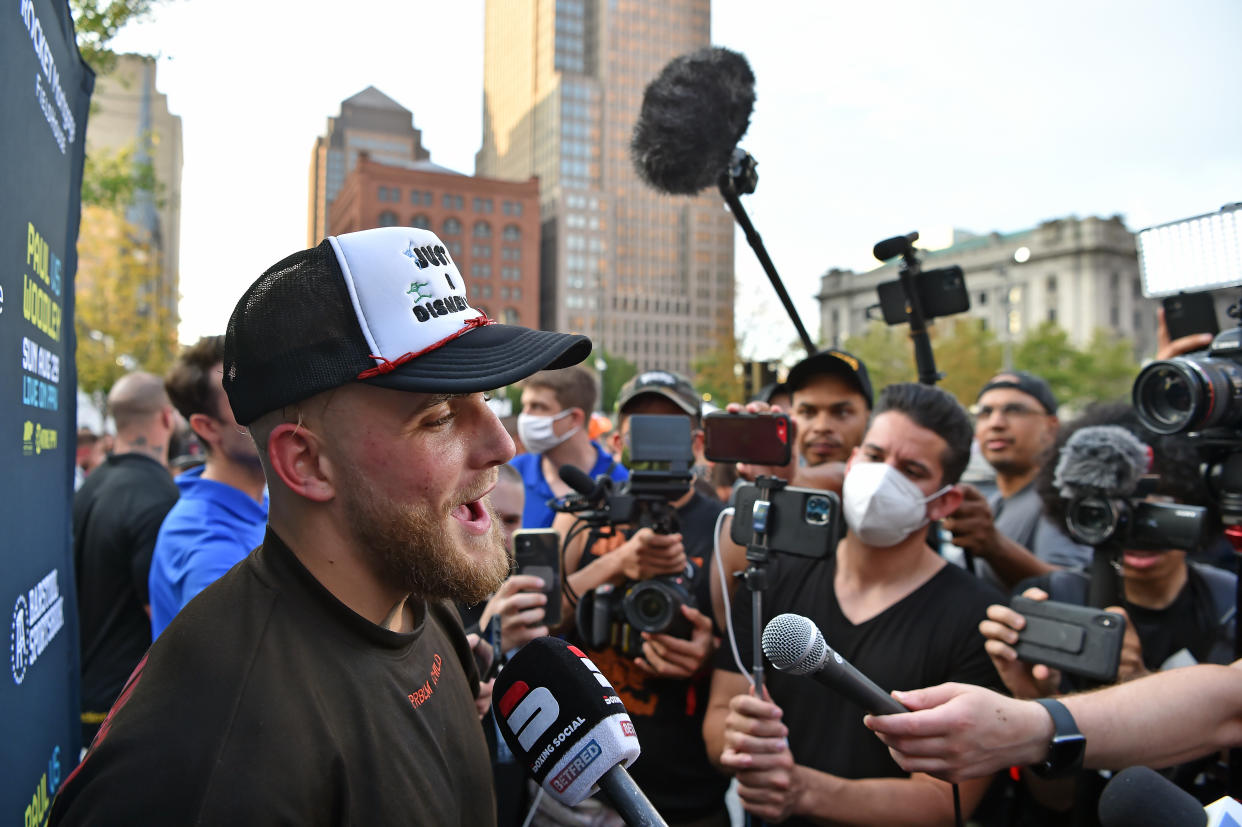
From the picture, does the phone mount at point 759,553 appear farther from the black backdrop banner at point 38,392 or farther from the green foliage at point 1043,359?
the green foliage at point 1043,359

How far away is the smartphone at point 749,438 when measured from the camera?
8.92 ft

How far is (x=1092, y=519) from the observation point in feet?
9.25

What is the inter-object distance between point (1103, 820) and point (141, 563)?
369 centimetres

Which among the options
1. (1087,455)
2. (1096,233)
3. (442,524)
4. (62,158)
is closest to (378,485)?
(442,524)

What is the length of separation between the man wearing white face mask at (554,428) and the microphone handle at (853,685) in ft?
10.9

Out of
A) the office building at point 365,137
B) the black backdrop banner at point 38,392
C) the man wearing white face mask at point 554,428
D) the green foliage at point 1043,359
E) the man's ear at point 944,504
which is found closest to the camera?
the black backdrop banner at point 38,392

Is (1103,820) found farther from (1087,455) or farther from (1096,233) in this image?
(1096,233)

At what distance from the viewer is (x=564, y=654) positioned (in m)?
1.51

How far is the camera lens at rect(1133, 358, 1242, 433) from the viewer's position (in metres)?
2.37

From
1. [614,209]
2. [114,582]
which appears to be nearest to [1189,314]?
[114,582]

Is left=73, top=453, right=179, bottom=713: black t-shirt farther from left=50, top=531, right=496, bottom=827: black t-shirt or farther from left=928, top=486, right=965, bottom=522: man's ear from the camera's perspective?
left=928, top=486, right=965, bottom=522: man's ear

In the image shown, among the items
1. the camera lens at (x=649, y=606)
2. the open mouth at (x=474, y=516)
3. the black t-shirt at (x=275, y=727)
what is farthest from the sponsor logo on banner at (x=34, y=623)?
the camera lens at (x=649, y=606)

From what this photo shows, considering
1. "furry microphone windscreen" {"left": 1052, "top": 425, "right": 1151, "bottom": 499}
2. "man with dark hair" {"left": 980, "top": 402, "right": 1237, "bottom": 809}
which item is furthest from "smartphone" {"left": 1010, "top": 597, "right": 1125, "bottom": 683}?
"furry microphone windscreen" {"left": 1052, "top": 425, "right": 1151, "bottom": 499}

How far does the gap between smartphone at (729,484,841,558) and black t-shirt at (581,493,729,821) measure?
33.3 inches
